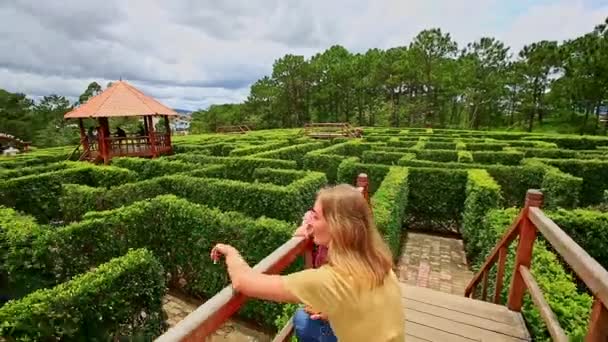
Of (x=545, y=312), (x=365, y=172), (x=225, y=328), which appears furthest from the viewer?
(x=365, y=172)

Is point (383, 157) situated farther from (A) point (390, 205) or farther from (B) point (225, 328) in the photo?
(B) point (225, 328)

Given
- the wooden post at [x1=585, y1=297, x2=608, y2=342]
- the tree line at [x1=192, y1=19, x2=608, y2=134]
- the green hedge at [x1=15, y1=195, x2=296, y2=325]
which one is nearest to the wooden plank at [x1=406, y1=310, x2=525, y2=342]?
the wooden post at [x1=585, y1=297, x2=608, y2=342]

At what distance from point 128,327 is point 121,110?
12.7m

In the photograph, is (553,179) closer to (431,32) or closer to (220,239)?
(220,239)

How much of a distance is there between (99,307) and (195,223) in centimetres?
249

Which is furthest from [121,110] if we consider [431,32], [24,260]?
[431,32]

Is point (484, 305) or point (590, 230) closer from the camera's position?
point (484, 305)

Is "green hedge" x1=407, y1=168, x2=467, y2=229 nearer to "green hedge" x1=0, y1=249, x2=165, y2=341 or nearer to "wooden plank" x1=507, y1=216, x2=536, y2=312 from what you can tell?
"wooden plank" x1=507, y1=216, x2=536, y2=312

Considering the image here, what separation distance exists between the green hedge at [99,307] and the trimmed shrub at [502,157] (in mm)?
13560

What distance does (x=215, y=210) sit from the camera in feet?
23.6

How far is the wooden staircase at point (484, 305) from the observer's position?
5.22 ft

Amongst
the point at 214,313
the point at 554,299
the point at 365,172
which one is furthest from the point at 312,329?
the point at 365,172

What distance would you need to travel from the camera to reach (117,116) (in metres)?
15.0

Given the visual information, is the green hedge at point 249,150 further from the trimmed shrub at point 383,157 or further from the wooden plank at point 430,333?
the wooden plank at point 430,333
